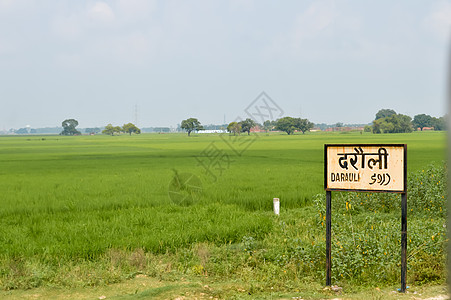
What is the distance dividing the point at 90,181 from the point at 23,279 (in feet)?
49.6

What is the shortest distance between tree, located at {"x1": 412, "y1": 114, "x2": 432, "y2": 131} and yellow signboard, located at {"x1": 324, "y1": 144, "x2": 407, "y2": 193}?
625 feet

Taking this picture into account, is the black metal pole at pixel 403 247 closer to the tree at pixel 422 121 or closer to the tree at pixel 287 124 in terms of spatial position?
the tree at pixel 287 124

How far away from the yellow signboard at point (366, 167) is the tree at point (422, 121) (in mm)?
190492

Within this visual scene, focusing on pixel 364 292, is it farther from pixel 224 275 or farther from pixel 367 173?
pixel 224 275

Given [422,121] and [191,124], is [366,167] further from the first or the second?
[422,121]

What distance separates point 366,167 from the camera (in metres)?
7.24

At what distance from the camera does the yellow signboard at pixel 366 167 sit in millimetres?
7027

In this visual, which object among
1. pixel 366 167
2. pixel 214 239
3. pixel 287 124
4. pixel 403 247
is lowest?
pixel 214 239

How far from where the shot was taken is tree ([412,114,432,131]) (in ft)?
592

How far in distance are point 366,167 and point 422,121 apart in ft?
627

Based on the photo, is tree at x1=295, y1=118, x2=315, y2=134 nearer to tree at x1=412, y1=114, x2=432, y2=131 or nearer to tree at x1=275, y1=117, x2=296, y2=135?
tree at x1=275, y1=117, x2=296, y2=135

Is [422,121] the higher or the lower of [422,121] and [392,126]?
the higher

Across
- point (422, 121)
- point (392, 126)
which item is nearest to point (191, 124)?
point (392, 126)

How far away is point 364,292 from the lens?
7.05 meters
